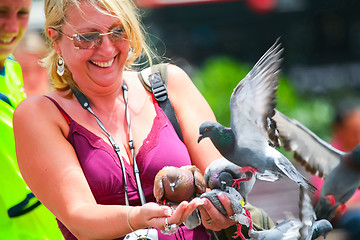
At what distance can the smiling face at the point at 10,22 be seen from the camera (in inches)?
111

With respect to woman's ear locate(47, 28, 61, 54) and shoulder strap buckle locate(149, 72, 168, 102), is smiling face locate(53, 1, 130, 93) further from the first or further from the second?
shoulder strap buckle locate(149, 72, 168, 102)

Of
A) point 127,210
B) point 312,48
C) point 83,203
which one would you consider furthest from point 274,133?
point 312,48

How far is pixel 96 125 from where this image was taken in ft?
7.91

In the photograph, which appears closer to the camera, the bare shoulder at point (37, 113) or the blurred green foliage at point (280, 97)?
the bare shoulder at point (37, 113)

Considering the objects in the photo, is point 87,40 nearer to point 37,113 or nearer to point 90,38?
point 90,38

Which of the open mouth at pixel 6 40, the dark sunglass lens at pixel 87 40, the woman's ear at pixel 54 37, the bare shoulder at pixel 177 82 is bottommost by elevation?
the bare shoulder at pixel 177 82

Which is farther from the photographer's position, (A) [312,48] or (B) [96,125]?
(A) [312,48]

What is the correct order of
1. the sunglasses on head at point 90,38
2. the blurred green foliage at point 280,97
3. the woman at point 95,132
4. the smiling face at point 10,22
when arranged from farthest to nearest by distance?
the blurred green foliage at point 280,97 → the smiling face at point 10,22 → the sunglasses on head at point 90,38 → the woman at point 95,132

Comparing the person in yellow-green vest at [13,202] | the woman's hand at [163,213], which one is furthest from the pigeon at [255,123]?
the person in yellow-green vest at [13,202]

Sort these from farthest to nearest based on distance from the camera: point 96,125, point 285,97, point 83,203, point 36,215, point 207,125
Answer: point 285,97, point 36,215, point 96,125, point 83,203, point 207,125

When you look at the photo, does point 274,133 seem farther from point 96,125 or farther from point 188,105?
point 96,125

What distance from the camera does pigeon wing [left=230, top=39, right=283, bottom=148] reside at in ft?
6.39

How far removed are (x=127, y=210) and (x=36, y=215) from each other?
2.47 ft

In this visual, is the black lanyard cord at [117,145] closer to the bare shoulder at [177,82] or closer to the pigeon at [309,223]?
the bare shoulder at [177,82]
